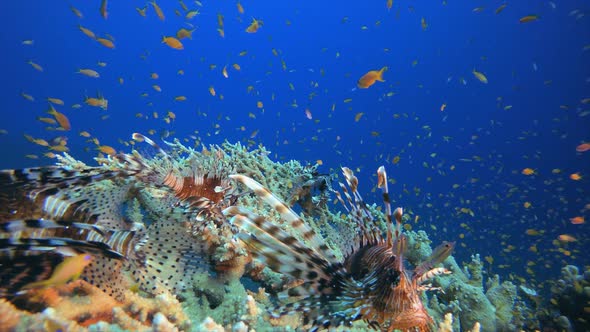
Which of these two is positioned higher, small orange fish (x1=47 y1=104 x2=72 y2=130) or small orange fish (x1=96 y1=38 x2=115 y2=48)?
small orange fish (x1=96 y1=38 x2=115 y2=48)

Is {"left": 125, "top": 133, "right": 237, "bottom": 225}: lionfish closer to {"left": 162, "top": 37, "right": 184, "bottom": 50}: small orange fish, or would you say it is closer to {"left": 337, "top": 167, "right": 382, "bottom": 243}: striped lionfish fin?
{"left": 337, "top": 167, "right": 382, "bottom": 243}: striped lionfish fin

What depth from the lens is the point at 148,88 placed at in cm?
8488

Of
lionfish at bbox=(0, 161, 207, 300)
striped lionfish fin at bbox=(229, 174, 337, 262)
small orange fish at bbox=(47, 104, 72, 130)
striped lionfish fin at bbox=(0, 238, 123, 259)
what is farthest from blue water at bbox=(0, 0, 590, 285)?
striped lionfish fin at bbox=(0, 238, 123, 259)

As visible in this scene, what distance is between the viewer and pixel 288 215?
1.43m

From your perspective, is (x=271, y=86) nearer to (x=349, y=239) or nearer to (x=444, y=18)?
(x=444, y=18)

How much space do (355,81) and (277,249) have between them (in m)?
78.9

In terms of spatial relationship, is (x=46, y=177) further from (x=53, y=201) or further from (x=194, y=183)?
(x=194, y=183)

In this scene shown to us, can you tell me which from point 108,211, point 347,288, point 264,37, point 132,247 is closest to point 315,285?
point 347,288

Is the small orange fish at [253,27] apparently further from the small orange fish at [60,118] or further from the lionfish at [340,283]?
the lionfish at [340,283]

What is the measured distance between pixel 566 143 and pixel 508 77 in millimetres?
21316

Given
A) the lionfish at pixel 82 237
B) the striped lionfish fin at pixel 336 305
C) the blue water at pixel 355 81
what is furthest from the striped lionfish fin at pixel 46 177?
the blue water at pixel 355 81

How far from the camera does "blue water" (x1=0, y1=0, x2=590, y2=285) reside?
47.0 meters

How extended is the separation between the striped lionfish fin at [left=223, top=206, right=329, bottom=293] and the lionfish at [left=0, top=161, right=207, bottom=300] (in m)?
0.50

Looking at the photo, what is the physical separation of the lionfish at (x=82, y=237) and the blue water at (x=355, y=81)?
23.8 m
